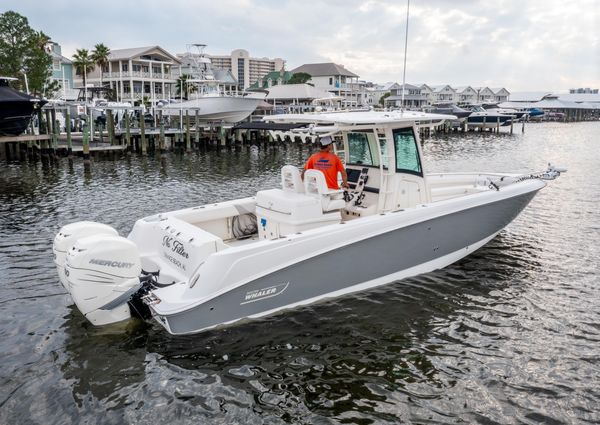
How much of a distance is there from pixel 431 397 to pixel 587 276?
206 inches

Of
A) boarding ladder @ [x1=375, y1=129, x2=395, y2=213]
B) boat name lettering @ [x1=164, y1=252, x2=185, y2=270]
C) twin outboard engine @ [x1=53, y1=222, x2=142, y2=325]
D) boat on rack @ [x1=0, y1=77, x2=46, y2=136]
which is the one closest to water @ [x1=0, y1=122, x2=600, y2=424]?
twin outboard engine @ [x1=53, y1=222, x2=142, y2=325]

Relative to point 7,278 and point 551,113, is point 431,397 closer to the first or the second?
point 7,278

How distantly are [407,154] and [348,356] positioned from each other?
12.4ft

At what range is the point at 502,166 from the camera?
25.6 metres

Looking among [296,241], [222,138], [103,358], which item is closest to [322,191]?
[296,241]

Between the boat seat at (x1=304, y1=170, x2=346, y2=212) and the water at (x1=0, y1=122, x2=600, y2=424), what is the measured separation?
146 cm

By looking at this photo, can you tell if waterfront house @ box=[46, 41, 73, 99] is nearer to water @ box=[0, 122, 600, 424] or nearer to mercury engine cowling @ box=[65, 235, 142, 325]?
water @ box=[0, 122, 600, 424]

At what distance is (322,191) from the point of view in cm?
709

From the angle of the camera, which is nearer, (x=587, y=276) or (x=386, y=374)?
(x=386, y=374)

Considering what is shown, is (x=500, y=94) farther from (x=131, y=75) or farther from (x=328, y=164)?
(x=328, y=164)

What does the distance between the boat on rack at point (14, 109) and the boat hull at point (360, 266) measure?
71.7 ft

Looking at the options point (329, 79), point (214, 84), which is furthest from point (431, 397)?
point (329, 79)

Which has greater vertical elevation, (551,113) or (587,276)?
(551,113)

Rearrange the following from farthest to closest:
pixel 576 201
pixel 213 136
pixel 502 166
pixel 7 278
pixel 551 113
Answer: pixel 551 113, pixel 213 136, pixel 502 166, pixel 576 201, pixel 7 278
